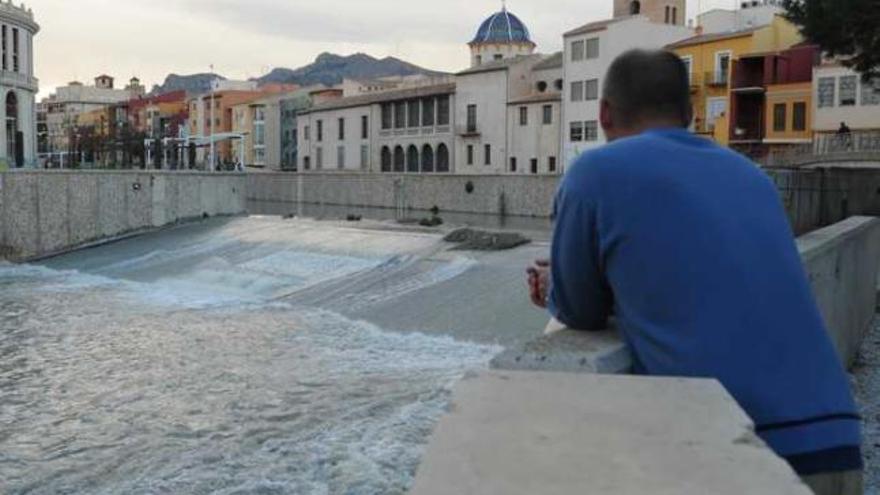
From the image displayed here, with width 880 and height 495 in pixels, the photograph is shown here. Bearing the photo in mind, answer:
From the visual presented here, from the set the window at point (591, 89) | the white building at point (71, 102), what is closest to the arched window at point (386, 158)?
the window at point (591, 89)

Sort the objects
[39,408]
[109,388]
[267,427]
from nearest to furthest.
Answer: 1. [267,427]
2. [39,408]
3. [109,388]

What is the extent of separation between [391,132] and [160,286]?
51.7m

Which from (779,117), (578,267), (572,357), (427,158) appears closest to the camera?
(572,357)

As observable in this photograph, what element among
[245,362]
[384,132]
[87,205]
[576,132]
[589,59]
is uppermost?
[589,59]

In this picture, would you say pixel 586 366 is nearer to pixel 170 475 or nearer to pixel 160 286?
pixel 170 475

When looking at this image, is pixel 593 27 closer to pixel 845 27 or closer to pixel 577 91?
pixel 577 91

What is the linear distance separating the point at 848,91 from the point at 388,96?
118ft

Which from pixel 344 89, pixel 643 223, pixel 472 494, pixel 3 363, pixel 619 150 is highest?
pixel 344 89

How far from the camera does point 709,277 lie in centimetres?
207

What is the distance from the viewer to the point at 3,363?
13.8m

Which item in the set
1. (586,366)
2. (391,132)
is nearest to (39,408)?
(586,366)

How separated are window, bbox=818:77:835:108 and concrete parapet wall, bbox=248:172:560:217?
45.6 feet

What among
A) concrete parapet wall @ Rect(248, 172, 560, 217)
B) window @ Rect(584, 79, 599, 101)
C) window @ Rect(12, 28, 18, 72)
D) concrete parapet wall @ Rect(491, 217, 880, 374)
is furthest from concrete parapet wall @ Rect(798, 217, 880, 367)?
window @ Rect(12, 28, 18, 72)

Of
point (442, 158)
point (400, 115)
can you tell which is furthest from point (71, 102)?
point (442, 158)
